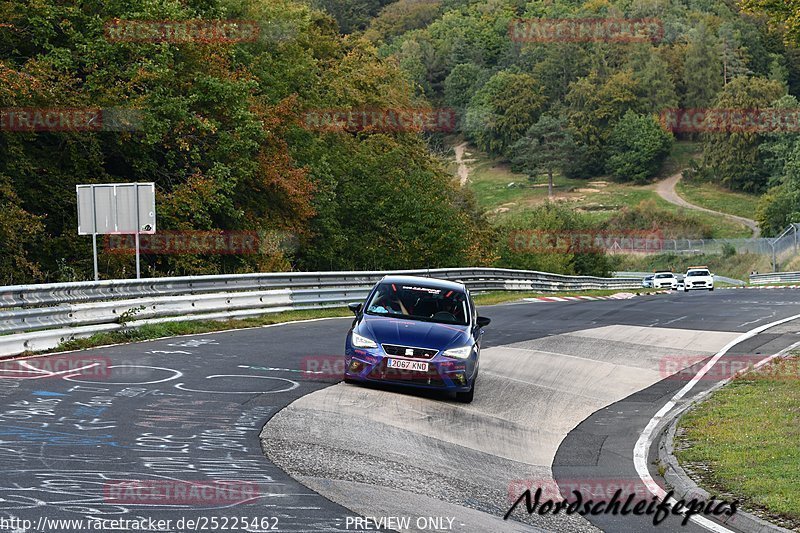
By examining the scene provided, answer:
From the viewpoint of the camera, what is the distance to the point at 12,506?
24.1ft

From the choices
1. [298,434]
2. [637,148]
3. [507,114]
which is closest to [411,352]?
[298,434]

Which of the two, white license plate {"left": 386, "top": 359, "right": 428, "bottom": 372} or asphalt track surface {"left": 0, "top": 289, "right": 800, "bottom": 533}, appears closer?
asphalt track surface {"left": 0, "top": 289, "right": 800, "bottom": 533}

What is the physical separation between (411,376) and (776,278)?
207 ft

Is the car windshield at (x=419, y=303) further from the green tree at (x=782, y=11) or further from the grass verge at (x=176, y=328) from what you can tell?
the green tree at (x=782, y=11)

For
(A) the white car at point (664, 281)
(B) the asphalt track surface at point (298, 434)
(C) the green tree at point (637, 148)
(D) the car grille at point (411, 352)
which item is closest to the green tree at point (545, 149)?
(C) the green tree at point (637, 148)

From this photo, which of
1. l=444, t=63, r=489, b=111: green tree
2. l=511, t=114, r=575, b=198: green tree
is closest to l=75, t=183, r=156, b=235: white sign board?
l=511, t=114, r=575, b=198: green tree

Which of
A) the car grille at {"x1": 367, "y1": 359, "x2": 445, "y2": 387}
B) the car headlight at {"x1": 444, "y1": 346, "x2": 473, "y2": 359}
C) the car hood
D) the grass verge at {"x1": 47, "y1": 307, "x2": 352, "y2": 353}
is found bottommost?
the grass verge at {"x1": 47, "y1": 307, "x2": 352, "y2": 353}

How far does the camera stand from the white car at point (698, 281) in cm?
5784

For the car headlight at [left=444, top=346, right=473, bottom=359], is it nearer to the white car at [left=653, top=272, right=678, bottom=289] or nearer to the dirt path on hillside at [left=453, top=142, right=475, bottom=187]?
the white car at [left=653, top=272, right=678, bottom=289]

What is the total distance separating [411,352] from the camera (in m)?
13.7

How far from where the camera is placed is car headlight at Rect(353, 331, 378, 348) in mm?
13906

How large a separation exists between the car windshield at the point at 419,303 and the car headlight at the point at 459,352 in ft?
2.84

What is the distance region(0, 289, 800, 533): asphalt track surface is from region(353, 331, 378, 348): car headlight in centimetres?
60

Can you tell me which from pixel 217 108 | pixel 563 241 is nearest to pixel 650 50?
pixel 563 241
